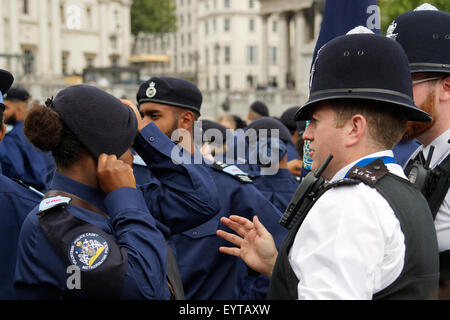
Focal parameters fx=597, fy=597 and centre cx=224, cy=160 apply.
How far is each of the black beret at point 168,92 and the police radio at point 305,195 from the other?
229 centimetres

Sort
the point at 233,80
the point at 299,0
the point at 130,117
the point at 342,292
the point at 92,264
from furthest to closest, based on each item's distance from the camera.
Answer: the point at 233,80 → the point at 299,0 → the point at 130,117 → the point at 92,264 → the point at 342,292

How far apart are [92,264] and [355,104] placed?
1.23 meters

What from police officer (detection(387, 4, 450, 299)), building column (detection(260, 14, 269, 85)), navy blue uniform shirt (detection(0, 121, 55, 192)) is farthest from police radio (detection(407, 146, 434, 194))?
building column (detection(260, 14, 269, 85))

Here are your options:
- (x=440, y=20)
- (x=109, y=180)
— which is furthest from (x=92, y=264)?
(x=440, y=20)

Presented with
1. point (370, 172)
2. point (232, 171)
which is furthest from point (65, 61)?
point (370, 172)

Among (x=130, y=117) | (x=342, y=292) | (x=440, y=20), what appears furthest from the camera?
(x=440, y=20)

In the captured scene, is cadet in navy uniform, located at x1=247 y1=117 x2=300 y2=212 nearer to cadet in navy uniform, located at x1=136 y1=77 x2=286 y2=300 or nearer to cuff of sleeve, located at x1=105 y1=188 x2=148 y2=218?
cadet in navy uniform, located at x1=136 y1=77 x2=286 y2=300

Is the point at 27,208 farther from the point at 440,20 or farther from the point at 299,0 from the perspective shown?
the point at 299,0

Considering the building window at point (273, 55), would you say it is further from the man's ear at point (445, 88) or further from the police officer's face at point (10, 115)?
the man's ear at point (445, 88)

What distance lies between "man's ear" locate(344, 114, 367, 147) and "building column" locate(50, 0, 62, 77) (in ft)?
212

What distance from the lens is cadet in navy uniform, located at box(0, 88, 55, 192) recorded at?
7.72 metres

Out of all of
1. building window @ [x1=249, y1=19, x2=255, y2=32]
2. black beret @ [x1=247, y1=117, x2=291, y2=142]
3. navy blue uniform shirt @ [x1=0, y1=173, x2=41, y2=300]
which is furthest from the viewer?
building window @ [x1=249, y1=19, x2=255, y2=32]

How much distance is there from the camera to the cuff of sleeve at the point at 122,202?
270 centimetres

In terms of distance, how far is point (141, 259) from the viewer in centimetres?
260
